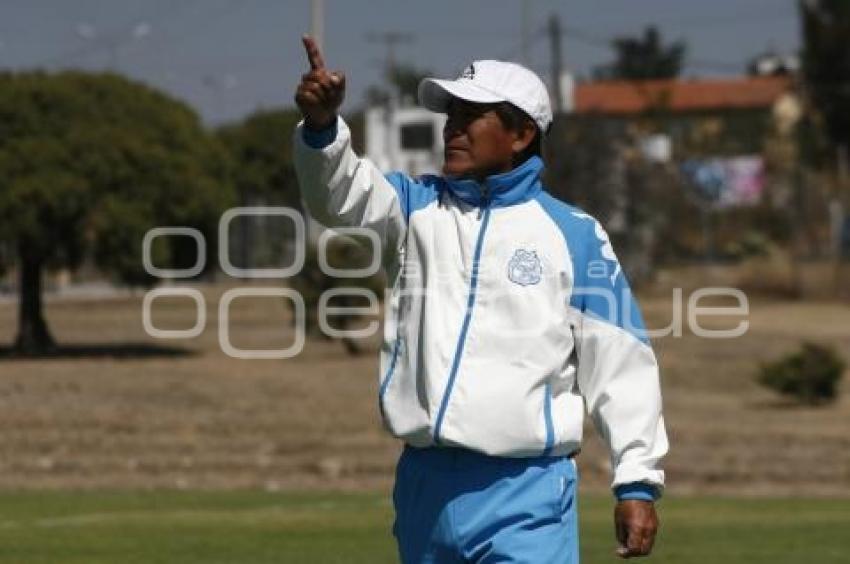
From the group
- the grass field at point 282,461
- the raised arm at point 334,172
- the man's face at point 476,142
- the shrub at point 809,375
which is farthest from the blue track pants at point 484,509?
the shrub at point 809,375

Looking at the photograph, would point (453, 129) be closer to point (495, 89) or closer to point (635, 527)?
point (495, 89)

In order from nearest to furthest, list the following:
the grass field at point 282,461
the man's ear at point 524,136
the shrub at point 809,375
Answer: the man's ear at point 524,136
the grass field at point 282,461
the shrub at point 809,375

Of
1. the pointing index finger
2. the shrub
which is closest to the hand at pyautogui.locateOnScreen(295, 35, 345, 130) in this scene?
the pointing index finger

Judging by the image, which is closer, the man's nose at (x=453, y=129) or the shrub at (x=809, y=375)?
the man's nose at (x=453, y=129)

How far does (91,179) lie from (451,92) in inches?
1183

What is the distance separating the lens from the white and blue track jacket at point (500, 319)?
6426 mm

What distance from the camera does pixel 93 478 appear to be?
21.8m

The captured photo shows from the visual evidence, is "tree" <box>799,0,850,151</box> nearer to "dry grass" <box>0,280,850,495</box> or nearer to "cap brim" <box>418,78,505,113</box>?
"dry grass" <box>0,280,850,495</box>

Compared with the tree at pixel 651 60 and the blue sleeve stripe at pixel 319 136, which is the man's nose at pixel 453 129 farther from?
the tree at pixel 651 60

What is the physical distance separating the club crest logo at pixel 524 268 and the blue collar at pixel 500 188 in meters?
0.17

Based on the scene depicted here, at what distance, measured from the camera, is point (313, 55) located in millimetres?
6148

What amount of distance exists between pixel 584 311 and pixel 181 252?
32.2m

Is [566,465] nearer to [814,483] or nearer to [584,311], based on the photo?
[584,311]

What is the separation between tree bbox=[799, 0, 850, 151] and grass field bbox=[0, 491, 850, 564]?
83.7 m
